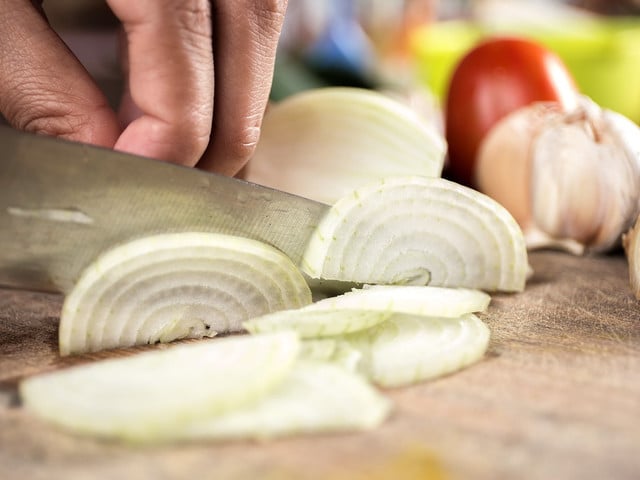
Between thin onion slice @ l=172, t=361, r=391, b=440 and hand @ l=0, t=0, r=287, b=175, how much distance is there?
1.49 ft

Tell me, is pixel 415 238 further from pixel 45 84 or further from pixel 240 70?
pixel 45 84

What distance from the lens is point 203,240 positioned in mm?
1027

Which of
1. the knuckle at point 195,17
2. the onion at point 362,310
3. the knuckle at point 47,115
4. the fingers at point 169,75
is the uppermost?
the knuckle at point 195,17

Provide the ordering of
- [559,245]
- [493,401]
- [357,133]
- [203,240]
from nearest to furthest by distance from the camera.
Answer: [493,401], [203,240], [559,245], [357,133]

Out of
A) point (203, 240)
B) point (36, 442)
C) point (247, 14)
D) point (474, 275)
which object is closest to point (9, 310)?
point (203, 240)

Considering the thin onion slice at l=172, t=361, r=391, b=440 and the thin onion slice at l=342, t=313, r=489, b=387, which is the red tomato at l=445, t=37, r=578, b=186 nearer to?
the thin onion slice at l=342, t=313, r=489, b=387

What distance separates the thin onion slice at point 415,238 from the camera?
113 cm

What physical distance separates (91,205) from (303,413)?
0.47m

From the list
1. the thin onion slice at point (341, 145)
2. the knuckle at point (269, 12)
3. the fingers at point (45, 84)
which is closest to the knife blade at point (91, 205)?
the fingers at point (45, 84)

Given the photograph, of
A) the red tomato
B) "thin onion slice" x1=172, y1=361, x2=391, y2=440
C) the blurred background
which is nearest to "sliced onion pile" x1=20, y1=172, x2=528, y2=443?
"thin onion slice" x1=172, y1=361, x2=391, y2=440

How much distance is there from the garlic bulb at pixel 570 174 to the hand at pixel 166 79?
0.61 m

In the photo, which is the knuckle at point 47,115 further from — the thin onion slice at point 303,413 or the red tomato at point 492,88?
the red tomato at point 492,88

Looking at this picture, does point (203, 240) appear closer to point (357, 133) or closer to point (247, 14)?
point (247, 14)

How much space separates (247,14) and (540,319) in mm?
634
